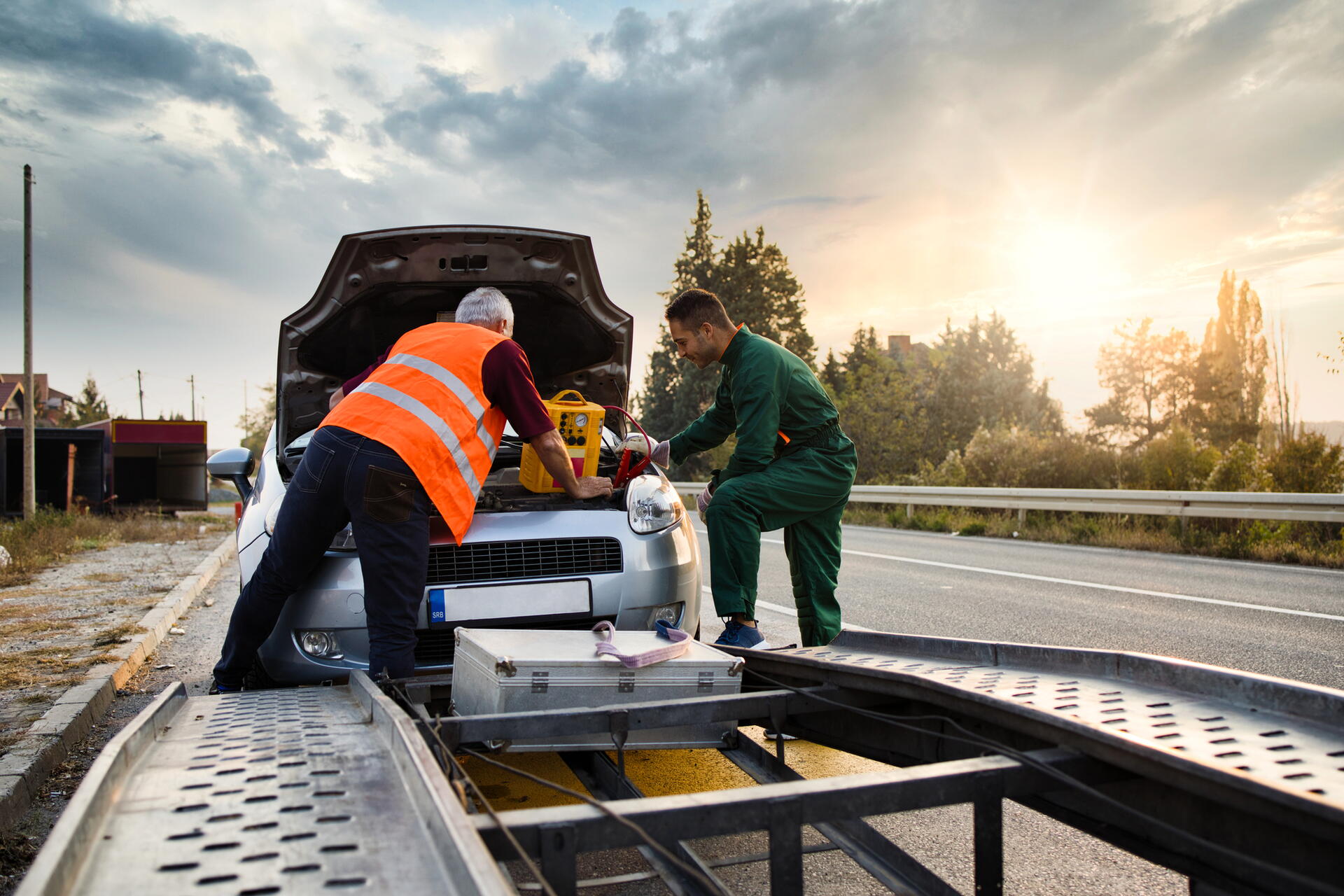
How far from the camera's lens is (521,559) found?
3488 mm

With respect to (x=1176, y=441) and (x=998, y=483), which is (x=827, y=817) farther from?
(x=998, y=483)

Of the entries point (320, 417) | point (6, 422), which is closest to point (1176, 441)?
point (320, 417)

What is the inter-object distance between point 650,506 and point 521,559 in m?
0.60

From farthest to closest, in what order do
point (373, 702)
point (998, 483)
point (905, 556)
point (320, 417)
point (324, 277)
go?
point (998, 483), point (905, 556), point (320, 417), point (324, 277), point (373, 702)

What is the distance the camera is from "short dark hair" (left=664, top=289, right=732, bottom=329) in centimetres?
440

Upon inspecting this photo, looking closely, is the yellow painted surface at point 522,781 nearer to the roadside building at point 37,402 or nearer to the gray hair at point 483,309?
the gray hair at point 483,309

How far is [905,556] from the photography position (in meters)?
11.3

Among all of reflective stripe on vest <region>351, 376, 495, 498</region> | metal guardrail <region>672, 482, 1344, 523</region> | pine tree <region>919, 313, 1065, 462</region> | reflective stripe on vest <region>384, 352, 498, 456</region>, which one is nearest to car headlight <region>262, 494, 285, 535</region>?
reflective stripe on vest <region>351, 376, 495, 498</region>

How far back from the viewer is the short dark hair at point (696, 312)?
14.4 feet

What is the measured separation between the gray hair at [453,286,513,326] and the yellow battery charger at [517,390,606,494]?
0.46 m

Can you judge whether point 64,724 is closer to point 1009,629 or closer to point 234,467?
point 234,467

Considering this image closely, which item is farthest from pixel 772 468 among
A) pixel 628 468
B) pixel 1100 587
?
pixel 1100 587

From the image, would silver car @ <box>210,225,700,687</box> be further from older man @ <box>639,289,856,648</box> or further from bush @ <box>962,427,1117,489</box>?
bush @ <box>962,427,1117,489</box>

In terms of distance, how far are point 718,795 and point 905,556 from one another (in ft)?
33.0
